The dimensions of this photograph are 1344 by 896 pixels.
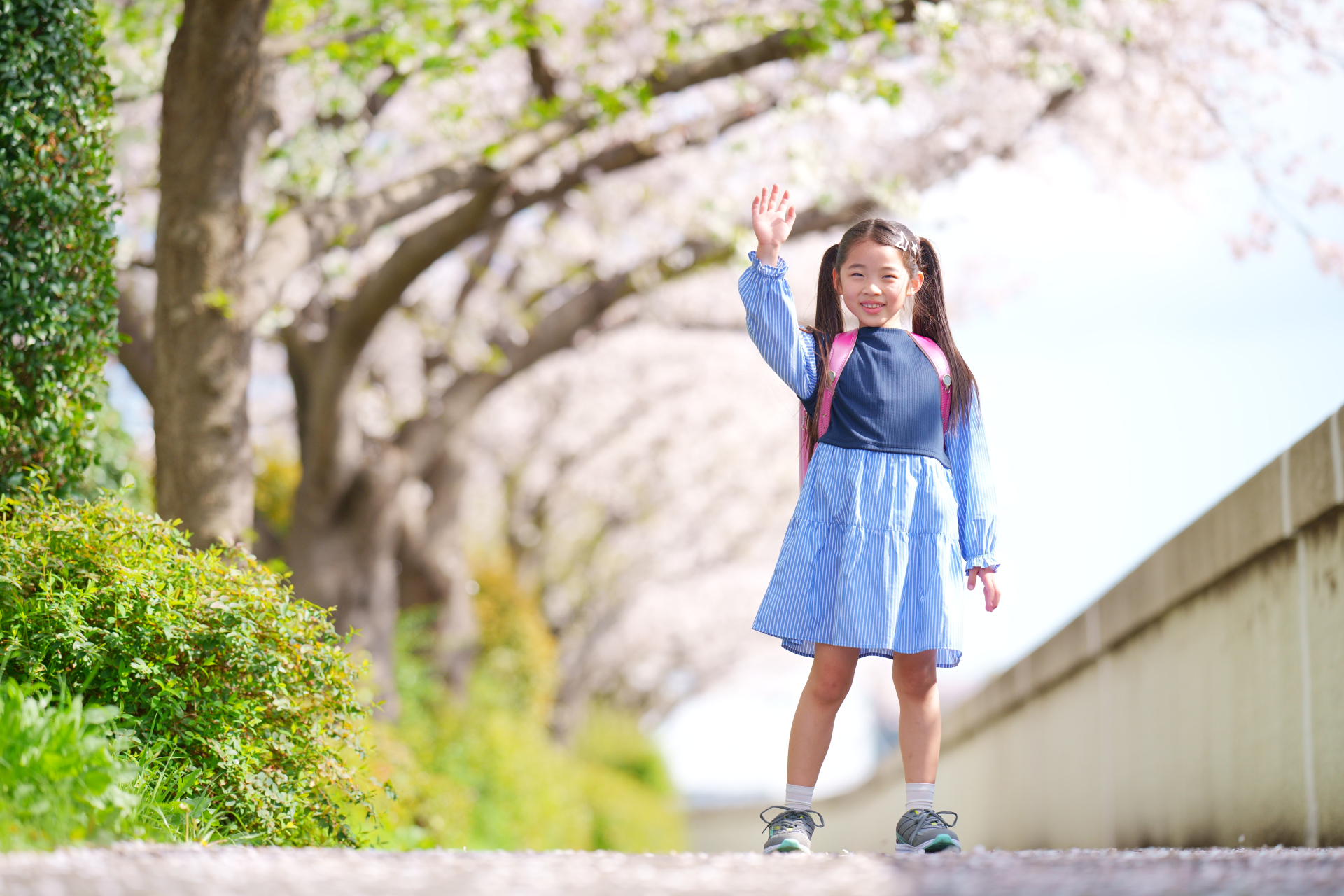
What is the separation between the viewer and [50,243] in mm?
4039

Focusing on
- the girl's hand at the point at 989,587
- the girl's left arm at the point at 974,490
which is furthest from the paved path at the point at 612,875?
the girl's left arm at the point at 974,490

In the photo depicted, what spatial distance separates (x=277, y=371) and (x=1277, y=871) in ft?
48.4

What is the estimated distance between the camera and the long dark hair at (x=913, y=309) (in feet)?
11.5

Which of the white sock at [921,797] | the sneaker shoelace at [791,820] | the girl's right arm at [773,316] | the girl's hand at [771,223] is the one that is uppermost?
the girl's hand at [771,223]

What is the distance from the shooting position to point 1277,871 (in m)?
2.22

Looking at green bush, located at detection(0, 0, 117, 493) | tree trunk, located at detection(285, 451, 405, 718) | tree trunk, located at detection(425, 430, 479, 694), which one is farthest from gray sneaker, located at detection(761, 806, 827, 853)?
tree trunk, located at detection(425, 430, 479, 694)

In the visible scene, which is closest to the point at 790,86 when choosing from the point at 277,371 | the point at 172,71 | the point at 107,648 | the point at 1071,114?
the point at 1071,114

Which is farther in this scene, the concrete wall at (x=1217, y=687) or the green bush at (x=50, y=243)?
the green bush at (x=50, y=243)

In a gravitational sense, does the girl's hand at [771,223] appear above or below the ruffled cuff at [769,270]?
above

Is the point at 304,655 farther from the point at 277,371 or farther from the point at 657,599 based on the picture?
the point at 657,599

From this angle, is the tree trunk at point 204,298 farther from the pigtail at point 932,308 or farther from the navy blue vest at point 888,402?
the navy blue vest at point 888,402

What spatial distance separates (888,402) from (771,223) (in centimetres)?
61

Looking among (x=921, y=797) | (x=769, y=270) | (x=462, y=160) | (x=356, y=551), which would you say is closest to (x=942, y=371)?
(x=769, y=270)

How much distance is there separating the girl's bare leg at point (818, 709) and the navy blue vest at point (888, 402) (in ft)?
1.96
